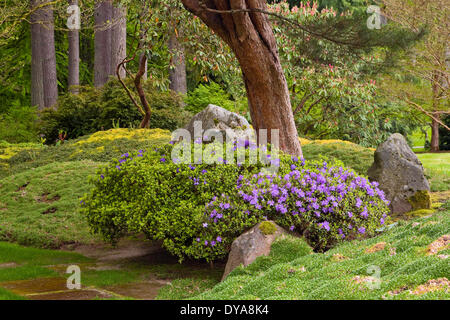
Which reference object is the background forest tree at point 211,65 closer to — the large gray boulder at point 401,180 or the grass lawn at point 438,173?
the large gray boulder at point 401,180

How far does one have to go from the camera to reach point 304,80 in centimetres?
1291

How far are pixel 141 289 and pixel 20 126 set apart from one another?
14082mm

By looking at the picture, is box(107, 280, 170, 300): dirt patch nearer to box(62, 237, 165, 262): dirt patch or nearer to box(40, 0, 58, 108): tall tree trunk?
box(62, 237, 165, 262): dirt patch

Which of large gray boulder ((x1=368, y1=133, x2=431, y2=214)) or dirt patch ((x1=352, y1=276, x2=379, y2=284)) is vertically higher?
large gray boulder ((x1=368, y1=133, x2=431, y2=214))

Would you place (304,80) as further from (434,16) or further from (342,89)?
(434,16)

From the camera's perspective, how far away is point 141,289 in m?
5.59

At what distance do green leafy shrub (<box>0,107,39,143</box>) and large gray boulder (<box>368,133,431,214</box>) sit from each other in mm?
12664

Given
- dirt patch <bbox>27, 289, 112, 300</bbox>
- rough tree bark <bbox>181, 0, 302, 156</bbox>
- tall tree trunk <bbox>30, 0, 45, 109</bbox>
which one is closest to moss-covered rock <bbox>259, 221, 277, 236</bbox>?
dirt patch <bbox>27, 289, 112, 300</bbox>

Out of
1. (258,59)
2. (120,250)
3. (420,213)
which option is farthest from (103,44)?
(420,213)

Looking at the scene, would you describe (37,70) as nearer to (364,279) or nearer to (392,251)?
(392,251)

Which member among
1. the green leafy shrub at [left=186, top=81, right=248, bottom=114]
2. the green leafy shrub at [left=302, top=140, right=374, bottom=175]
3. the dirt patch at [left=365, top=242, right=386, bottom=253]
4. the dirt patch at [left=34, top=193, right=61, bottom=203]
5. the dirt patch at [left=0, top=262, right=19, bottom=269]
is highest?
the green leafy shrub at [left=186, top=81, right=248, bottom=114]

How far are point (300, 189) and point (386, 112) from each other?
51.4 feet

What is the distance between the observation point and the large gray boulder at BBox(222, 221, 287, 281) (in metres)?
5.45
